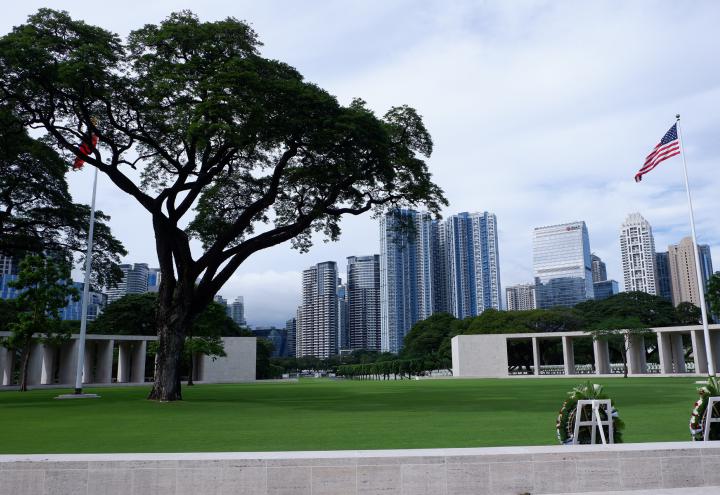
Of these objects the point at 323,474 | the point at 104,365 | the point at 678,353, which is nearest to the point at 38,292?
the point at 104,365

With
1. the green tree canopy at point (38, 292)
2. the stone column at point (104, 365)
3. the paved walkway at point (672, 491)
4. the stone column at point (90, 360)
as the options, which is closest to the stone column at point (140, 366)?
the stone column at point (104, 365)

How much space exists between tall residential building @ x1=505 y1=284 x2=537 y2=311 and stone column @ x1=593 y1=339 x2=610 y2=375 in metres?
81.4

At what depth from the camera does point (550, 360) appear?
265 ft

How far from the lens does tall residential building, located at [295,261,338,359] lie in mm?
144500

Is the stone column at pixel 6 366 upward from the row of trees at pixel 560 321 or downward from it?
downward

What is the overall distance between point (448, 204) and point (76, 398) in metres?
17.7

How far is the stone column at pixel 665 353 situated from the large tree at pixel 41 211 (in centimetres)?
4597

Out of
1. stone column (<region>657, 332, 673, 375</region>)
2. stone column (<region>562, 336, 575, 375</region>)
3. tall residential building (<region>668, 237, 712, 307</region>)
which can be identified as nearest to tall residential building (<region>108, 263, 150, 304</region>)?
stone column (<region>562, 336, 575, 375</region>)

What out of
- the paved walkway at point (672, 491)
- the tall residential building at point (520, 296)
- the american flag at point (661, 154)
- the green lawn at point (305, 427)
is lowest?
the green lawn at point (305, 427)

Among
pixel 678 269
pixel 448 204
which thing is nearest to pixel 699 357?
pixel 448 204

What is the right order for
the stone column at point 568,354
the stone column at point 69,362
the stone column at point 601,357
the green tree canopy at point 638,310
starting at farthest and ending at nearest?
1. the green tree canopy at point 638,310
2. the stone column at point 568,354
3. the stone column at point 601,357
4. the stone column at point 69,362

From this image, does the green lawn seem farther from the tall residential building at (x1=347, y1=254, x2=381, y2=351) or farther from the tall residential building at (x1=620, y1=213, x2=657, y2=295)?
the tall residential building at (x1=347, y1=254, x2=381, y2=351)

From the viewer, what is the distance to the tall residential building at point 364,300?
136 metres

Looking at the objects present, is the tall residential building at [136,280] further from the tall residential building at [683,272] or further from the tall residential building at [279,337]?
the tall residential building at [683,272]
